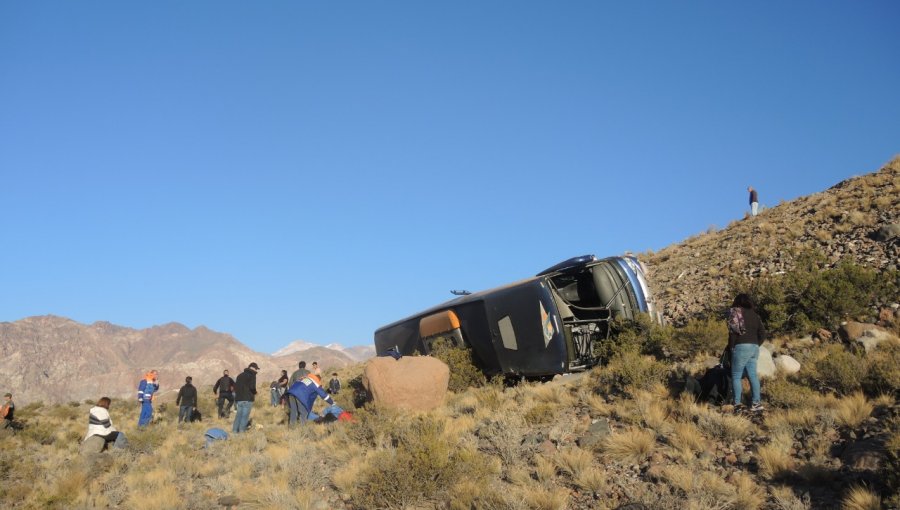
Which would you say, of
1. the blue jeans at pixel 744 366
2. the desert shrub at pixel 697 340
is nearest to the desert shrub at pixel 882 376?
the blue jeans at pixel 744 366

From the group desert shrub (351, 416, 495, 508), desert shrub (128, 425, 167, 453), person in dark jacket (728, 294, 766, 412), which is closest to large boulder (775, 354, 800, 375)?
person in dark jacket (728, 294, 766, 412)

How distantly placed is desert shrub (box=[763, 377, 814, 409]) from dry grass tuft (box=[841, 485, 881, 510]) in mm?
2427

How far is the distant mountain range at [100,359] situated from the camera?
98.5 m

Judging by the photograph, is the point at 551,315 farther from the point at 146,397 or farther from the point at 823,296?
the point at 146,397

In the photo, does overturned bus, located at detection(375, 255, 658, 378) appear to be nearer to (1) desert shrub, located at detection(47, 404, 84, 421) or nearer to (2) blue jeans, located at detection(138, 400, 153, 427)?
(2) blue jeans, located at detection(138, 400, 153, 427)

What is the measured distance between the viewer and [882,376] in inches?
302

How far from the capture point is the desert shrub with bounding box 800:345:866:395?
7.95m

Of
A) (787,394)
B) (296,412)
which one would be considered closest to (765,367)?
(787,394)

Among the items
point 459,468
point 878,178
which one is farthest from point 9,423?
A: point 878,178

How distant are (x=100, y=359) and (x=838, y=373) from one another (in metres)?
130

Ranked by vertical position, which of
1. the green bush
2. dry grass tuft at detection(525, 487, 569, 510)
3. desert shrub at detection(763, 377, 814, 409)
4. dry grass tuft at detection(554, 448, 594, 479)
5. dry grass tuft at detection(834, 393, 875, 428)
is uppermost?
the green bush

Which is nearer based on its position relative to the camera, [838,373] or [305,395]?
[838,373]

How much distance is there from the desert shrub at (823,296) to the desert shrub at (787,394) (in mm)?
3770

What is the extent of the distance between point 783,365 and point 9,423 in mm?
20050
